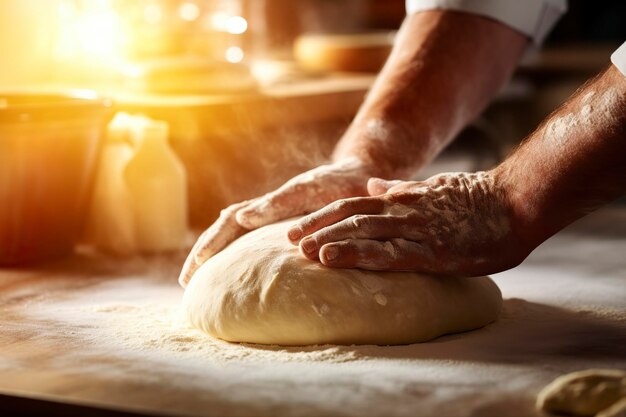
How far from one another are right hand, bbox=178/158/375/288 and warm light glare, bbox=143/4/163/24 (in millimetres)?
2332

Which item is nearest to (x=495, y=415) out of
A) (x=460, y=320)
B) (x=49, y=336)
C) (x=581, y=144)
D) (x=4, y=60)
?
(x=460, y=320)

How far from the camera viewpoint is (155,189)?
7.64ft

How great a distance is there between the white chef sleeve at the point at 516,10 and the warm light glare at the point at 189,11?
203 centimetres

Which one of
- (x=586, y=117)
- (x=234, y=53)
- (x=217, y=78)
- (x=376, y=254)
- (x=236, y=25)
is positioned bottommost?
(x=376, y=254)

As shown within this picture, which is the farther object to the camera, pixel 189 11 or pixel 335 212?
pixel 189 11

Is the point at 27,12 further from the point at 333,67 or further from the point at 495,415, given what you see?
the point at 495,415

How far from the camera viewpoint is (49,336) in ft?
5.25

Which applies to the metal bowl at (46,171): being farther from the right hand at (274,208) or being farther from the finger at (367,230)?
the finger at (367,230)

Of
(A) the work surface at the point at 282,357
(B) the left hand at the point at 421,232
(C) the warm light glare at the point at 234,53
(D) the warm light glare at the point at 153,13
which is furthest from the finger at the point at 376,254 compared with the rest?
(D) the warm light glare at the point at 153,13

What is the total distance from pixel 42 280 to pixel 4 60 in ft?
4.20

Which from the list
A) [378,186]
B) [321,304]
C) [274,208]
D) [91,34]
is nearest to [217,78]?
[91,34]

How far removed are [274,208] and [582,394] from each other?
79 centimetres

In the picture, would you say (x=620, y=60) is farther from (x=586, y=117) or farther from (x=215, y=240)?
(x=215, y=240)

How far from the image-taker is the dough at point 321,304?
1505 mm
